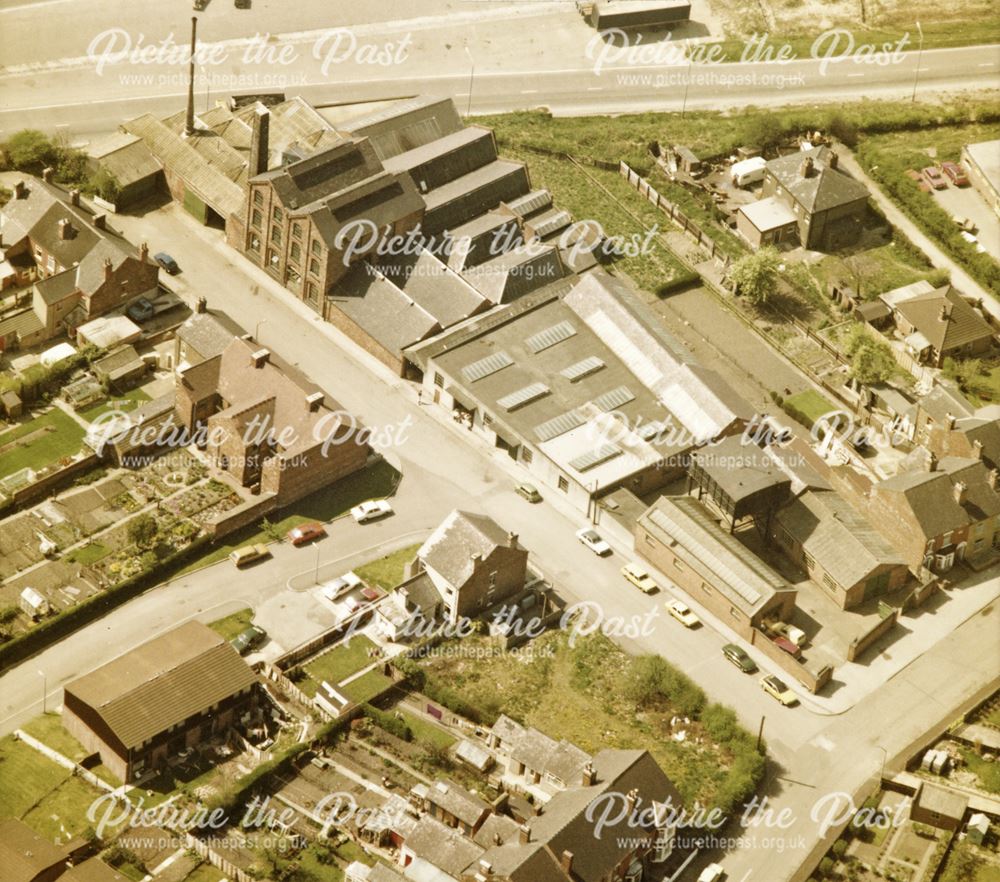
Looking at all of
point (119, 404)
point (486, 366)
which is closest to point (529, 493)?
point (486, 366)

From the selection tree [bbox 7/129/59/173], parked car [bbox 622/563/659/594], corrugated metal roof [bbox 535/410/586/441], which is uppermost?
tree [bbox 7/129/59/173]

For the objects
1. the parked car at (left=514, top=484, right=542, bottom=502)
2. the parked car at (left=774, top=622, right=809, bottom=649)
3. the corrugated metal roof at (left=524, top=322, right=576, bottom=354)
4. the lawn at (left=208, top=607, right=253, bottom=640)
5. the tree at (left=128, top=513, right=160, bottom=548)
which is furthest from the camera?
the corrugated metal roof at (left=524, top=322, right=576, bottom=354)

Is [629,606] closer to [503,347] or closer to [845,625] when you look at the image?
[845,625]

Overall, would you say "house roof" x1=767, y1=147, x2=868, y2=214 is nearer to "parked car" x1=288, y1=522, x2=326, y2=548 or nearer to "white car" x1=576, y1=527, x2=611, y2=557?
"white car" x1=576, y1=527, x2=611, y2=557

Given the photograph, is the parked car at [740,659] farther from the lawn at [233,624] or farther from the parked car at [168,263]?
the parked car at [168,263]

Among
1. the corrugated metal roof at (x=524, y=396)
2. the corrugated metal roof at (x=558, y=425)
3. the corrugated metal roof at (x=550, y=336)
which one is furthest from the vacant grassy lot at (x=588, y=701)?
the corrugated metal roof at (x=550, y=336)

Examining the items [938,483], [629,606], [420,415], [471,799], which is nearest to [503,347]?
[420,415]

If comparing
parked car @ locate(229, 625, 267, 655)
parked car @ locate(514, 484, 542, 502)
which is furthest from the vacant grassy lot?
parked car @ locate(514, 484, 542, 502)
